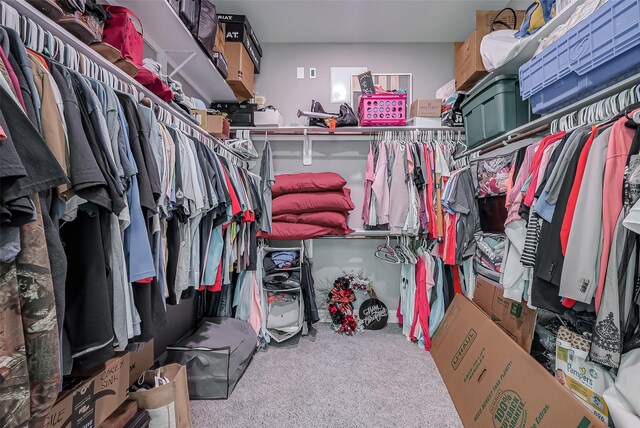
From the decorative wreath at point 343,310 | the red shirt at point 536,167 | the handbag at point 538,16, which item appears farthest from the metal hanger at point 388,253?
the handbag at point 538,16

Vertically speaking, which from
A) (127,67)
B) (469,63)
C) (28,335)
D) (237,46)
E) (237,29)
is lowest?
(28,335)

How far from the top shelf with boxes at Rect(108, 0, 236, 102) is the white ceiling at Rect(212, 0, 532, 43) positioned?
0.68 meters

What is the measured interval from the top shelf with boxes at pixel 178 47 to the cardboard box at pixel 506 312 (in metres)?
2.46

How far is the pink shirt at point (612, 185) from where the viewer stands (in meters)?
0.95

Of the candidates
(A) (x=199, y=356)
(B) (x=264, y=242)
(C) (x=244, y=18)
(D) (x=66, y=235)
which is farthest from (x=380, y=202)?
(D) (x=66, y=235)

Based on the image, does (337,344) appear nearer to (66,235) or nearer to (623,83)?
(66,235)

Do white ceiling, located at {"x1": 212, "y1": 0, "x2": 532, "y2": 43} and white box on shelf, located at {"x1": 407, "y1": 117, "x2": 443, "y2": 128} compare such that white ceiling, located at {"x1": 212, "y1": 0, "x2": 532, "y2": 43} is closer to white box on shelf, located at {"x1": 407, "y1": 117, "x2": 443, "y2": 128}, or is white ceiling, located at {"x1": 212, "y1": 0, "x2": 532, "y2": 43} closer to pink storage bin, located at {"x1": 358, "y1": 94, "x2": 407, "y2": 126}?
pink storage bin, located at {"x1": 358, "y1": 94, "x2": 407, "y2": 126}

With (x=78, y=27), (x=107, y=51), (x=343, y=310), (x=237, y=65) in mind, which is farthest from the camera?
(x=343, y=310)

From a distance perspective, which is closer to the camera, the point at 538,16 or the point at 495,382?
the point at 495,382

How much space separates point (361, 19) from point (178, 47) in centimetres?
160

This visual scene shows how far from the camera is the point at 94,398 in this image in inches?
39.6

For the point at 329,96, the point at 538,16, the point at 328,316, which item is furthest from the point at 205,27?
the point at 328,316

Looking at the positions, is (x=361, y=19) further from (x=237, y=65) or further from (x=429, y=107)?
(x=237, y=65)

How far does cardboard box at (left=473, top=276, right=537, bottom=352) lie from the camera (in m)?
1.52
